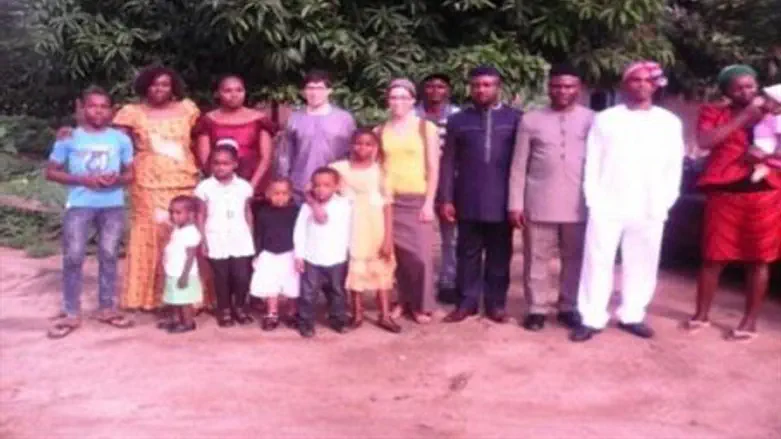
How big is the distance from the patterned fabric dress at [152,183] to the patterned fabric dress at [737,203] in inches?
122

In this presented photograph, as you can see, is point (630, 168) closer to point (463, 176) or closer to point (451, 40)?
point (463, 176)

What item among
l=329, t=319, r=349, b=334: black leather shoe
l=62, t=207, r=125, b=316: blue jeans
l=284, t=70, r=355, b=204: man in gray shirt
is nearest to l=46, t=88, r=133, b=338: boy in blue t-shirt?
l=62, t=207, r=125, b=316: blue jeans

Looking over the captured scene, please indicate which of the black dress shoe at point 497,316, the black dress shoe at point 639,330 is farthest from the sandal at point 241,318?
the black dress shoe at point 639,330

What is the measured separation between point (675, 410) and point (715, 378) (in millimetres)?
624

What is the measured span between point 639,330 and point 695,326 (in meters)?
0.44

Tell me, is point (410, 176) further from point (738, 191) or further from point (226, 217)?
point (738, 191)

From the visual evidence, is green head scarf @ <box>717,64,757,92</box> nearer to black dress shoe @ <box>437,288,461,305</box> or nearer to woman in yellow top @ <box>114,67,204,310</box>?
black dress shoe @ <box>437,288,461,305</box>

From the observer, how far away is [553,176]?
20.8ft

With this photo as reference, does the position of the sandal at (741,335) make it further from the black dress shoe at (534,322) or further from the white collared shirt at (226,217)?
the white collared shirt at (226,217)

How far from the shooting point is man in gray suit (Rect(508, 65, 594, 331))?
6.31m

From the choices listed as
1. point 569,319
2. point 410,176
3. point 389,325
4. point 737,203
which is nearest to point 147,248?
point 389,325

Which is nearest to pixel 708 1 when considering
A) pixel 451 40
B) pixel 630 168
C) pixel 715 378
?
pixel 451 40

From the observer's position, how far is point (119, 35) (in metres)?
7.92

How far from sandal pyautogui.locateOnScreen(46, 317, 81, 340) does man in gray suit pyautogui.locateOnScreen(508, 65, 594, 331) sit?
108 inches
